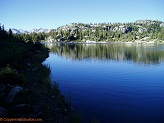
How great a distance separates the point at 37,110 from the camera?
16.8 metres

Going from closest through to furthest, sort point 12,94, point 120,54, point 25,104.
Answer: point 25,104, point 12,94, point 120,54

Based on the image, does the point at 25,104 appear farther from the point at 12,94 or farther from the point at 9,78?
the point at 9,78

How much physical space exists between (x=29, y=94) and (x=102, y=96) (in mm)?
10777

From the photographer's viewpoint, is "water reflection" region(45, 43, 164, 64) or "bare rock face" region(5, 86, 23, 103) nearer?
"bare rock face" region(5, 86, 23, 103)

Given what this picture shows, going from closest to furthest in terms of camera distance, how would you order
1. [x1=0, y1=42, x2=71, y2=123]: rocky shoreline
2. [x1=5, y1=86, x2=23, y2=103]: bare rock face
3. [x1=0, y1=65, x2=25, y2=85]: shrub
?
[x1=0, y1=42, x2=71, y2=123]: rocky shoreline < [x1=5, y1=86, x2=23, y2=103]: bare rock face < [x1=0, y1=65, x2=25, y2=85]: shrub

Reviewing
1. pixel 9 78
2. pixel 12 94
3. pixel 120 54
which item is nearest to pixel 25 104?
pixel 12 94

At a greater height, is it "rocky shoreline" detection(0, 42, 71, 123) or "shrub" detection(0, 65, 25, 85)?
"shrub" detection(0, 65, 25, 85)

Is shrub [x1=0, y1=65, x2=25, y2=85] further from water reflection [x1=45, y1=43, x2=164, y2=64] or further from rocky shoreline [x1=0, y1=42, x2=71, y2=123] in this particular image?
water reflection [x1=45, y1=43, x2=164, y2=64]

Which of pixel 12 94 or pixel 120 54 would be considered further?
pixel 120 54

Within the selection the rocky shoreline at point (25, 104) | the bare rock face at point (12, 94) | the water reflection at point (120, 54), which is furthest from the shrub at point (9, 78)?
the water reflection at point (120, 54)

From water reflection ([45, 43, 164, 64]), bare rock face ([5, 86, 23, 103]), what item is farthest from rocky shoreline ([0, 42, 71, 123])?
water reflection ([45, 43, 164, 64])

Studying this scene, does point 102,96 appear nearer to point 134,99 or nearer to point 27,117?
point 134,99

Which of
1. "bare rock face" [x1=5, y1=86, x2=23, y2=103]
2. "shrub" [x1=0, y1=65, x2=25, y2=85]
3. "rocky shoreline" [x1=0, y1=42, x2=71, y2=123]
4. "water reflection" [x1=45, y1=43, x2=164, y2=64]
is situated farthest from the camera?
"water reflection" [x1=45, y1=43, x2=164, y2=64]

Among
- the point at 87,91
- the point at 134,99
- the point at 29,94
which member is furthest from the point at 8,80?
the point at 134,99
